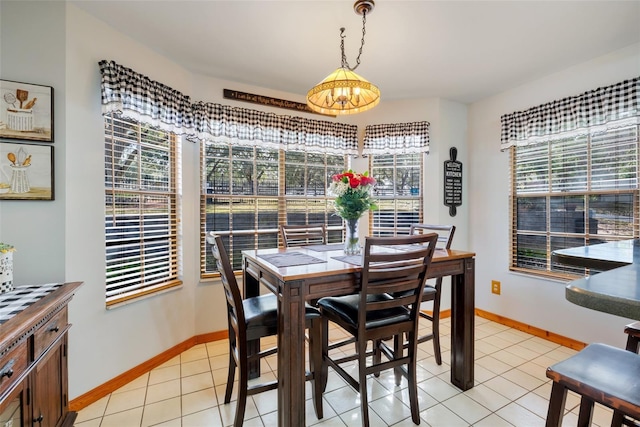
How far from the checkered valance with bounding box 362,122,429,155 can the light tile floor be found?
219 centimetres

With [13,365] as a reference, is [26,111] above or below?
above

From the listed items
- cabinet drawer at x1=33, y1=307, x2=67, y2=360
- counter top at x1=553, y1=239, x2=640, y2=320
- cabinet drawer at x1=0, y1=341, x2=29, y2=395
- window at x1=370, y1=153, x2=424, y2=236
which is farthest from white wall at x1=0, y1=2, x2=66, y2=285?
window at x1=370, y1=153, x2=424, y2=236

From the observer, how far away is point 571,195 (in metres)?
2.82

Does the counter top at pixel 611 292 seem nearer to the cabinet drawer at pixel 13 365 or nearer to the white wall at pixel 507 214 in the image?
the cabinet drawer at pixel 13 365

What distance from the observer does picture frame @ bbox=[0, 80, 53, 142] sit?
1683 millimetres

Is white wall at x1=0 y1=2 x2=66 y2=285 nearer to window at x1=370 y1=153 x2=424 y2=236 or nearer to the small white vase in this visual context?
the small white vase

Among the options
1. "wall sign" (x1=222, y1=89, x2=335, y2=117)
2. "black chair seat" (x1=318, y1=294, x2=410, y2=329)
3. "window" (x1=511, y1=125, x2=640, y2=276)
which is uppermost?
"wall sign" (x1=222, y1=89, x2=335, y2=117)

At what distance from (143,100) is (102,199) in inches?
31.3

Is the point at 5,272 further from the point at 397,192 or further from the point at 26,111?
the point at 397,192

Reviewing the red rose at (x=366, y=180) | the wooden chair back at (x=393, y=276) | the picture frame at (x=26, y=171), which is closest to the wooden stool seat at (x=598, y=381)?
the wooden chair back at (x=393, y=276)

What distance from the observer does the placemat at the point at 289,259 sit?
1822mm

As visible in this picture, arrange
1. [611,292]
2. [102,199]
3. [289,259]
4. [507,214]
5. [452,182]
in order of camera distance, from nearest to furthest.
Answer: [611,292] < [289,259] < [102,199] < [507,214] < [452,182]

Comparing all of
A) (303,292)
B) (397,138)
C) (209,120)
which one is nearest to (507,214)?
(397,138)

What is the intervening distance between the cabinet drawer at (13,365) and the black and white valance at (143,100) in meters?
1.56
